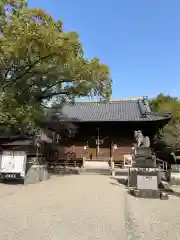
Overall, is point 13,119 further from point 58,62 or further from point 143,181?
point 143,181

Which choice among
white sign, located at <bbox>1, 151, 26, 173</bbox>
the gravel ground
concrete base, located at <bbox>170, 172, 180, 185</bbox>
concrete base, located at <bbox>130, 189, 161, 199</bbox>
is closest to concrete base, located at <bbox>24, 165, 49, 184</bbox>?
white sign, located at <bbox>1, 151, 26, 173</bbox>

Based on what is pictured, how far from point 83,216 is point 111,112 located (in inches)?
713

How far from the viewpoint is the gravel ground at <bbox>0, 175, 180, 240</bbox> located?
4.90 m

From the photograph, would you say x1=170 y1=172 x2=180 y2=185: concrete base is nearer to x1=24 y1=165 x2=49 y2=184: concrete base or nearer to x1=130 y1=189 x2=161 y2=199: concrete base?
x1=130 y1=189 x2=161 y2=199: concrete base

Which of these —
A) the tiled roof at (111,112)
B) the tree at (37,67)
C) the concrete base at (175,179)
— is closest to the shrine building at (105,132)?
the tiled roof at (111,112)

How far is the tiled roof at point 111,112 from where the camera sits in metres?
21.1

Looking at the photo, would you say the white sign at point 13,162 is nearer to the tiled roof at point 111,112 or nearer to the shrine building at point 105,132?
the shrine building at point 105,132

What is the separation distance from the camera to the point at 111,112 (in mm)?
23781

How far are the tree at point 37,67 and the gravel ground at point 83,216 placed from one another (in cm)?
459

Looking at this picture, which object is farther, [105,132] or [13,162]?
[105,132]

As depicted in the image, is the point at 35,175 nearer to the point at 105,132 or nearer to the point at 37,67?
the point at 37,67

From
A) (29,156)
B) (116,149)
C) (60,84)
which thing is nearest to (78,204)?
(29,156)

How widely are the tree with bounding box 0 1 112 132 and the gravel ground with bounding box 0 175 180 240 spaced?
4.59 m

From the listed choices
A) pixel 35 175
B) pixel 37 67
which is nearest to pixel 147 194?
pixel 35 175
